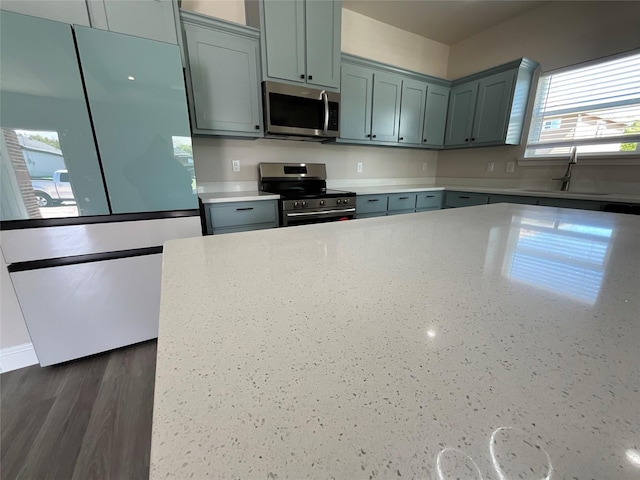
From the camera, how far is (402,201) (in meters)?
2.91

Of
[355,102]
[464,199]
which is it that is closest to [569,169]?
[464,199]

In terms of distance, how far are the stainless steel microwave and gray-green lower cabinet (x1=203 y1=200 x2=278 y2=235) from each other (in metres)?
0.68

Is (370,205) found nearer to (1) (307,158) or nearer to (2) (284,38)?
(1) (307,158)

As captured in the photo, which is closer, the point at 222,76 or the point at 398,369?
the point at 398,369

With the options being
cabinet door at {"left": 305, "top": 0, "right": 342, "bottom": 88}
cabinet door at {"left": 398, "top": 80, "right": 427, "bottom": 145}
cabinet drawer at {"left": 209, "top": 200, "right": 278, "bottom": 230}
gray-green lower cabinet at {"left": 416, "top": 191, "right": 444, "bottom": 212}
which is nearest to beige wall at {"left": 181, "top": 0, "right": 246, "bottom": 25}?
cabinet door at {"left": 305, "top": 0, "right": 342, "bottom": 88}

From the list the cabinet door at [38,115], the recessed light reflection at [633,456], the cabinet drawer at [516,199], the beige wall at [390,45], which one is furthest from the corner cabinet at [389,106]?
the recessed light reflection at [633,456]

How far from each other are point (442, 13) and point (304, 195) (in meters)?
2.54

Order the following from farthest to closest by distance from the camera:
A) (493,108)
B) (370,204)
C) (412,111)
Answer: (412,111), (493,108), (370,204)

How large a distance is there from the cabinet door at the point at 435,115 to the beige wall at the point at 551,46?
0.45 meters

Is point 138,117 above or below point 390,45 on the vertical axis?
below

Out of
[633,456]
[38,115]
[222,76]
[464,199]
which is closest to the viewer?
[633,456]

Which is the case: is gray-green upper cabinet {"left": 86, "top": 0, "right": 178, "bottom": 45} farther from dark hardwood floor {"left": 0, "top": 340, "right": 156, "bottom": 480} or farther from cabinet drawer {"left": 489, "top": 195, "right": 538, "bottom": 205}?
cabinet drawer {"left": 489, "top": 195, "right": 538, "bottom": 205}

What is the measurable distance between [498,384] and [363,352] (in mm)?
152

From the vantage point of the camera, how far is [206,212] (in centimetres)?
193
